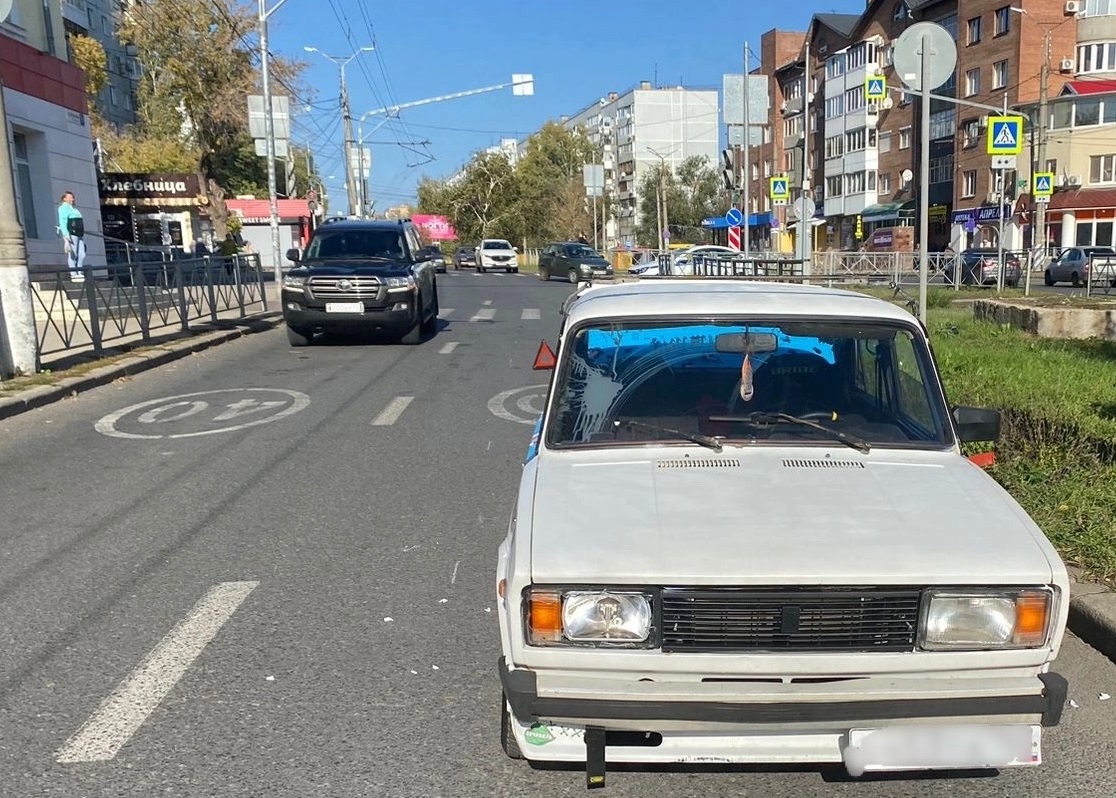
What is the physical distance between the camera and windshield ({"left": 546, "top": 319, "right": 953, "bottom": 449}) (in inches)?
144

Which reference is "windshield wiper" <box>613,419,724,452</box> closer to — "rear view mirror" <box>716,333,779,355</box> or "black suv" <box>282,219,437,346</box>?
"rear view mirror" <box>716,333,779,355</box>

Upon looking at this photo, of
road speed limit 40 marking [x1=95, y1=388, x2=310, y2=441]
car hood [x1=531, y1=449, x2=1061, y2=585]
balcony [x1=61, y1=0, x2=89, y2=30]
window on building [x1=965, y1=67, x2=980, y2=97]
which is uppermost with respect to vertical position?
balcony [x1=61, y1=0, x2=89, y2=30]

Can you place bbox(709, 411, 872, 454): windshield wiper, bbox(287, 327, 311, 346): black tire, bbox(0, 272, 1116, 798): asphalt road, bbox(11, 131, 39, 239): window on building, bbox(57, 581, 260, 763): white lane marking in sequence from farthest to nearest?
bbox(11, 131, 39, 239): window on building < bbox(287, 327, 311, 346): black tire < bbox(709, 411, 872, 454): windshield wiper < bbox(57, 581, 260, 763): white lane marking < bbox(0, 272, 1116, 798): asphalt road

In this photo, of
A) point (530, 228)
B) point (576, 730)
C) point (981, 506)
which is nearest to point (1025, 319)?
point (981, 506)

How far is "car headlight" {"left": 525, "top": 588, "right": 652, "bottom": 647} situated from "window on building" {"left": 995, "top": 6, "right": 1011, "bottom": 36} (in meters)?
60.2

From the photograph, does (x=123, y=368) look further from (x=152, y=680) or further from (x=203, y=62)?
(x=203, y=62)

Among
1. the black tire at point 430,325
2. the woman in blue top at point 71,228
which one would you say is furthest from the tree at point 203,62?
the black tire at point 430,325

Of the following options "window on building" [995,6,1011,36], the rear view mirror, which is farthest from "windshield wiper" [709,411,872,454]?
"window on building" [995,6,1011,36]

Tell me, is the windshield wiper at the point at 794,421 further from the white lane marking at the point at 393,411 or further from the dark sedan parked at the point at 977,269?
the dark sedan parked at the point at 977,269

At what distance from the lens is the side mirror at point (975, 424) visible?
3791 mm

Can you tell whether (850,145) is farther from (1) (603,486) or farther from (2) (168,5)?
(1) (603,486)

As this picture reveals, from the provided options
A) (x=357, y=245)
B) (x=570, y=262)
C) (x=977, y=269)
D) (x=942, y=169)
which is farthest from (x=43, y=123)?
(x=942, y=169)

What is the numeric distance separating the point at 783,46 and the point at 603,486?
283ft

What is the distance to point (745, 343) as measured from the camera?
12.3 feet
